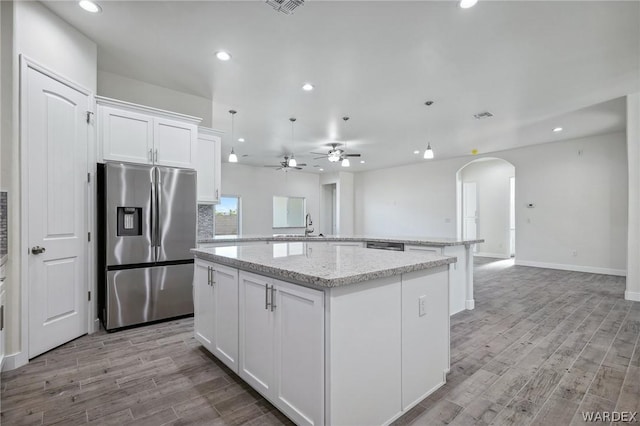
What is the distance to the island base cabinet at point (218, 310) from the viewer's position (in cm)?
212

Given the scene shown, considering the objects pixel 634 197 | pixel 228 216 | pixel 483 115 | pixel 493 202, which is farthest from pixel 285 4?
pixel 493 202

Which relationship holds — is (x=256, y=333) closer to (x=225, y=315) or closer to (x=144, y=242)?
(x=225, y=315)

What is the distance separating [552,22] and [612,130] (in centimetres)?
497

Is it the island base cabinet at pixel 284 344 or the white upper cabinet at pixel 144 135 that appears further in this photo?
the white upper cabinet at pixel 144 135

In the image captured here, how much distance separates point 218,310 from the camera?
7.60ft

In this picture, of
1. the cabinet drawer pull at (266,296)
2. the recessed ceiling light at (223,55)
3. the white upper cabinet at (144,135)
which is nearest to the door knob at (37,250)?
the white upper cabinet at (144,135)

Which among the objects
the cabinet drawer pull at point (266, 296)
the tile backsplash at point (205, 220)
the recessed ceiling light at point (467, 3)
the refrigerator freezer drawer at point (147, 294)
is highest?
the recessed ceiling light at point (467, 3)

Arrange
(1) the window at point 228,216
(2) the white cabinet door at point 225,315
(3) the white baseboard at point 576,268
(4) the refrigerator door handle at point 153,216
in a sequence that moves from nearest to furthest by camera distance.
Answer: (2) the white cabinet door at point 225,315, (4) the refrigerator door handle at point 153,216, (3) the white baseboard at point 576,268, (1) the window at point 228,216

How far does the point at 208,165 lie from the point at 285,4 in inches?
98.9

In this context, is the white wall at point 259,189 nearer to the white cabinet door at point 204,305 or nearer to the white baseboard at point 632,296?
the white cabinet door at point 204,305

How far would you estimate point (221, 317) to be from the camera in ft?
7.47

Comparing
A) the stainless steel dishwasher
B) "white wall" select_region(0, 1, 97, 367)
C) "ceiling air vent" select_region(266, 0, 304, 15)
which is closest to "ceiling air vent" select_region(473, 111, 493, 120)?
the stainless steel dishwasher

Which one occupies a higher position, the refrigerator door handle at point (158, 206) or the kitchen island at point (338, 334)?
the refrigerator door handle at point (158, 206)

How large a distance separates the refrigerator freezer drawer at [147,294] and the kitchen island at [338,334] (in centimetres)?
152
